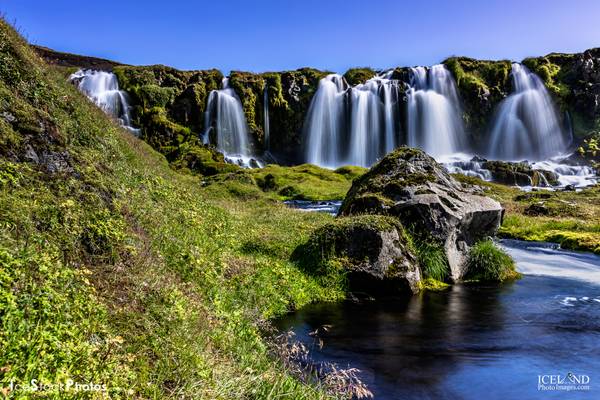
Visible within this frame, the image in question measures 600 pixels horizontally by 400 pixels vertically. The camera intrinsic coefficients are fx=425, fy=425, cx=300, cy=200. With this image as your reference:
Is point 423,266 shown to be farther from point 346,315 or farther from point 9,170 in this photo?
point 9,170

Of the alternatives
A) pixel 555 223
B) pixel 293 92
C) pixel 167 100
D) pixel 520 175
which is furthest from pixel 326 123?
pixel 555 223

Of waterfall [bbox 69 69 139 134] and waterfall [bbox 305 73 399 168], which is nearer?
waterfall [bbox 69 69 139 134]

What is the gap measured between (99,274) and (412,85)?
81.1 meters

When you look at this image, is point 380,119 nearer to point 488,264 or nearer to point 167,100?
point 167,100

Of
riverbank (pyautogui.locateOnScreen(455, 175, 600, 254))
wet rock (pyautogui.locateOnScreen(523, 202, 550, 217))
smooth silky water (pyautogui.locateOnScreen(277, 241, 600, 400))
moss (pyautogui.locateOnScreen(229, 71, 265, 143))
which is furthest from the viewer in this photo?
moss (pyautogui.locateOnScreen(229, 71, 265, 143))

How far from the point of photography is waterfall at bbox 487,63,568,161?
264 feet

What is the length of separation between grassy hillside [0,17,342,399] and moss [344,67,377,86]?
76.7 metres

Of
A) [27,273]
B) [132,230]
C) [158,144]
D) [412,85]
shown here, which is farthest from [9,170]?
[412,85]

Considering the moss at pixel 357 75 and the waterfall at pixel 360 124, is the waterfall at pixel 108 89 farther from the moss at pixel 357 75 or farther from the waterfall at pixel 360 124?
the moss at pixel 357 75

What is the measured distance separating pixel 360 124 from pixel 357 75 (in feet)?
42.7

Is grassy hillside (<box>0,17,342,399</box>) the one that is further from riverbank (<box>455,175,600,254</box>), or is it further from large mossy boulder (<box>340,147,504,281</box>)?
riverbank (<box>455,175,600,254</box>)

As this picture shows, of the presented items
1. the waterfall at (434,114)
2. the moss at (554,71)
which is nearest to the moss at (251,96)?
the waterfall at (434,114)

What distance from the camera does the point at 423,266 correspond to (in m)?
14.7

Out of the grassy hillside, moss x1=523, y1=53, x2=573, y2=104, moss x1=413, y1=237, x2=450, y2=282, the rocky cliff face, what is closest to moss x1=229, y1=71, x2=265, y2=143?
the rocky cliff face
